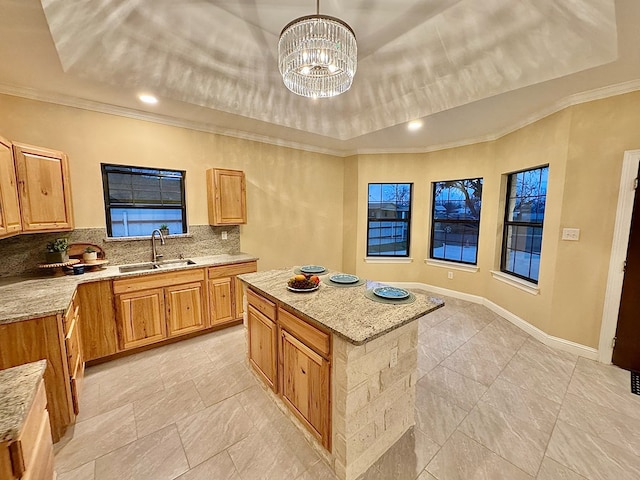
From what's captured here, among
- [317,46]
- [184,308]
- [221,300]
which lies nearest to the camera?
[317,46]

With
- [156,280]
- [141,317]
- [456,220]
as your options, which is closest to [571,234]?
[456,220]

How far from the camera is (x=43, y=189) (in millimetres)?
2408

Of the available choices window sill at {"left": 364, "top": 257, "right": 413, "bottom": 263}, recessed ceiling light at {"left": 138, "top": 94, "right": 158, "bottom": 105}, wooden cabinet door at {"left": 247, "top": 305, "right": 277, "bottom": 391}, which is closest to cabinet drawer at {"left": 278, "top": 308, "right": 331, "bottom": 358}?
wooden cabinet door at {"left": 247, "top": 305, "right": 277, "bottom": 391}

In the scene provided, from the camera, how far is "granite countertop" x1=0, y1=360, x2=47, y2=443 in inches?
32.3

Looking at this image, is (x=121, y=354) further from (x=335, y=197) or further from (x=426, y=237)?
(x=426, y=237)

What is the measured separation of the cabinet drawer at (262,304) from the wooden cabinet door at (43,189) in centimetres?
Answer: 198

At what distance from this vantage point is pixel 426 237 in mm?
4887

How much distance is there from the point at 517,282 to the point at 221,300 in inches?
151

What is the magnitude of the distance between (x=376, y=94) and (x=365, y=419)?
10.9ft

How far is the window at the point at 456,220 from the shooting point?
436cm

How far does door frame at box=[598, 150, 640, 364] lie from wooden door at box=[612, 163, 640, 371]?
0.09ft

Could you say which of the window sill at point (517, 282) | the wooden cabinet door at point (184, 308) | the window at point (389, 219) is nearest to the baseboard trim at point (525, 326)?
the window sill at point (517, 282)

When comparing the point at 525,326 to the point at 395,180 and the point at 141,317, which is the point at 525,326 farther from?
the point at 141,317

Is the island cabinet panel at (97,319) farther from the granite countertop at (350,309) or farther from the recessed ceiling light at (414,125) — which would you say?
the recessed ceiling light at (414,125)
